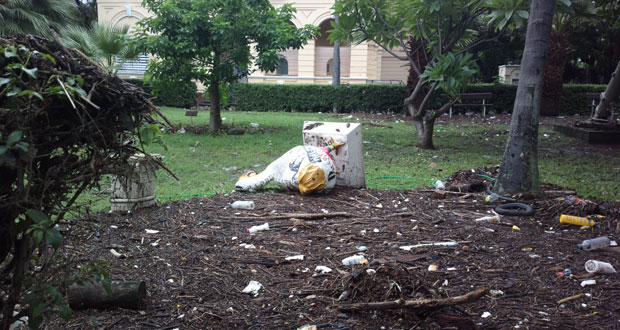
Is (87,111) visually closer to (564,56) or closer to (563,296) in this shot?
(563,296)

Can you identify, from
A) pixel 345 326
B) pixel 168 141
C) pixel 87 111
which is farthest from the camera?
pixel 168 141

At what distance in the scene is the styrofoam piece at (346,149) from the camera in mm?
5883

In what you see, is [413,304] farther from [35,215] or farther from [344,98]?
[344,98]

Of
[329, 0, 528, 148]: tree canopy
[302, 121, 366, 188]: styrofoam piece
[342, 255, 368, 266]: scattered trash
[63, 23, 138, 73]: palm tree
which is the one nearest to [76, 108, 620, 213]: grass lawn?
[302, 121, 366, 188]: styrofoam piece

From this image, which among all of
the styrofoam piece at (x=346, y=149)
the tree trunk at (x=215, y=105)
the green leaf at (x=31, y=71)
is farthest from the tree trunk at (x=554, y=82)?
the green leaf at (x=31, y=71)

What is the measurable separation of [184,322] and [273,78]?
24451 millimetres

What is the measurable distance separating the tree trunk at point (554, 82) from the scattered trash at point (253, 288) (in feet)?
51.0

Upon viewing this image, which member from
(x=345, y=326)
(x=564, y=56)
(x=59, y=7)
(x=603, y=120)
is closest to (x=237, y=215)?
(x=345, y=326)

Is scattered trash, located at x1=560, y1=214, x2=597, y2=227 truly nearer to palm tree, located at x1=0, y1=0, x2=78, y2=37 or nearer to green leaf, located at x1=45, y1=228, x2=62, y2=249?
green leaf, located at x1=45, y1=228, x2=62, y2=249

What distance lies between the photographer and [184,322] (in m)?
2.71

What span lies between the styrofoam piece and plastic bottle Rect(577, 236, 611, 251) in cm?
281

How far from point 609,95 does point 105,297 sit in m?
11.8

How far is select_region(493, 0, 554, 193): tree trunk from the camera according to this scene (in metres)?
5.14

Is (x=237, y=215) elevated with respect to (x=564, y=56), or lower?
lower
